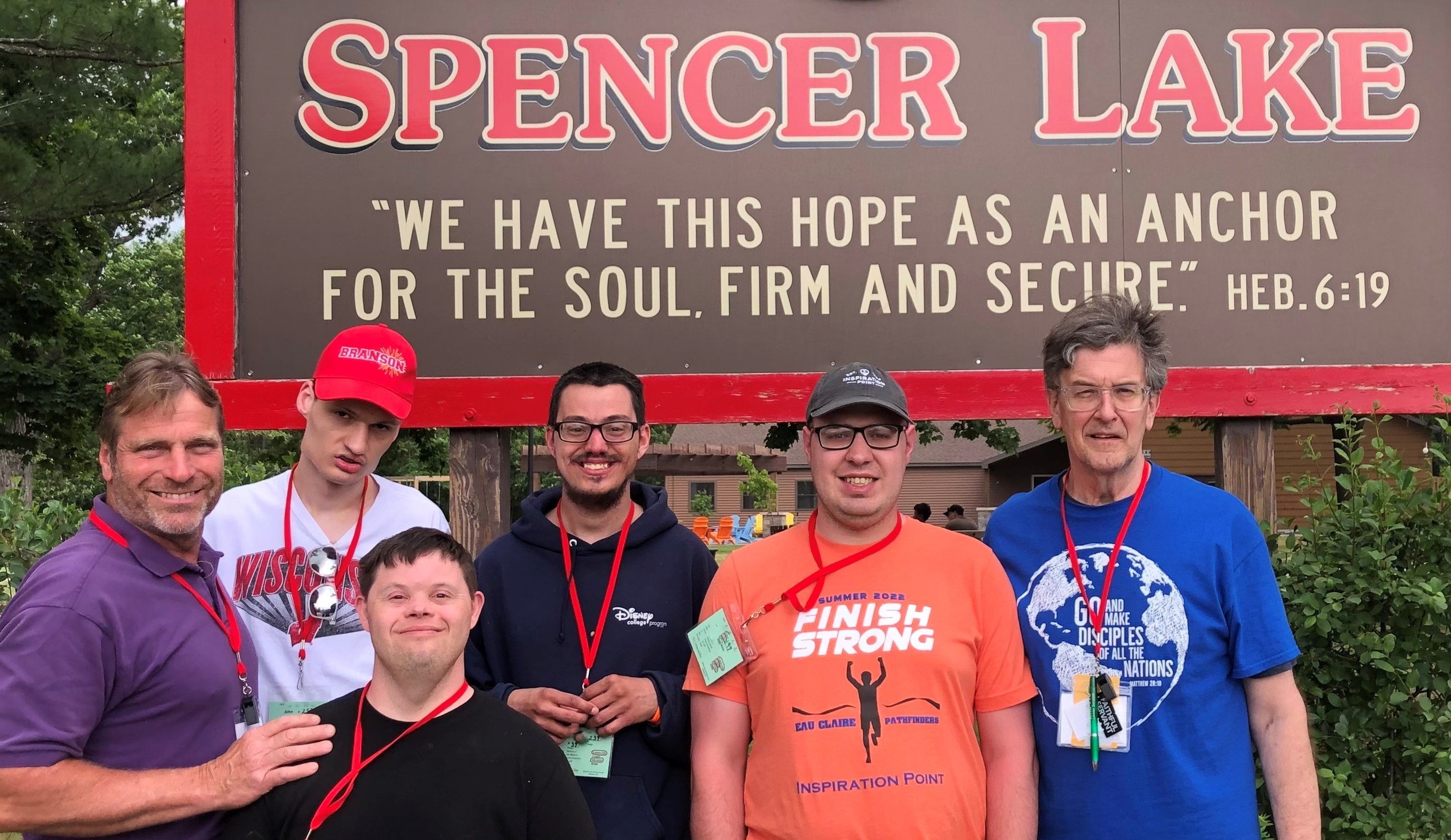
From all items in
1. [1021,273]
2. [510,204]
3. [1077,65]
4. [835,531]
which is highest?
[1077,65]

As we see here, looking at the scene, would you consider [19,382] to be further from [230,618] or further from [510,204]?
[230,618]

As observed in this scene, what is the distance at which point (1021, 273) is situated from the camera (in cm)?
440

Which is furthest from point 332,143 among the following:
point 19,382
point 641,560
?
point 19,382

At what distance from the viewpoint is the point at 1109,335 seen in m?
2.81

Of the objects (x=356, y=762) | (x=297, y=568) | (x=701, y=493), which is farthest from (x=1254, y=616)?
(x=701, y=493)

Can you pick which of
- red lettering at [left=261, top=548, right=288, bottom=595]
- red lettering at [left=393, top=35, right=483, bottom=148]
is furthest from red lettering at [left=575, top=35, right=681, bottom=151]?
red lettering at [left=261, top=548, right=288, bottom=595]

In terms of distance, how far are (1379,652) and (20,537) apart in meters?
4.93

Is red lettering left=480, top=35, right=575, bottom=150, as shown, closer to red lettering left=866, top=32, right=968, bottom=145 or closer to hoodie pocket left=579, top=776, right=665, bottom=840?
red lettering left=866, top=32, right=968, bottom=145

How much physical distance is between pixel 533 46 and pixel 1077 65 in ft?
7.15

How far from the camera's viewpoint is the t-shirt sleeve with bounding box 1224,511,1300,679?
8.62 feet

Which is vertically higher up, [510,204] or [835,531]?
[510,204]

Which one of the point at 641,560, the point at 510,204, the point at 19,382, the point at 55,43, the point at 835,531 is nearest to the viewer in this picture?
the point at 835,531

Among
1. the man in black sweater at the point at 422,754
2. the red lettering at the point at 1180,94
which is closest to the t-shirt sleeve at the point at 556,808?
the man in black sweater at the point at 422,754

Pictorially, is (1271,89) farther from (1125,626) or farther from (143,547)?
(143,547)
